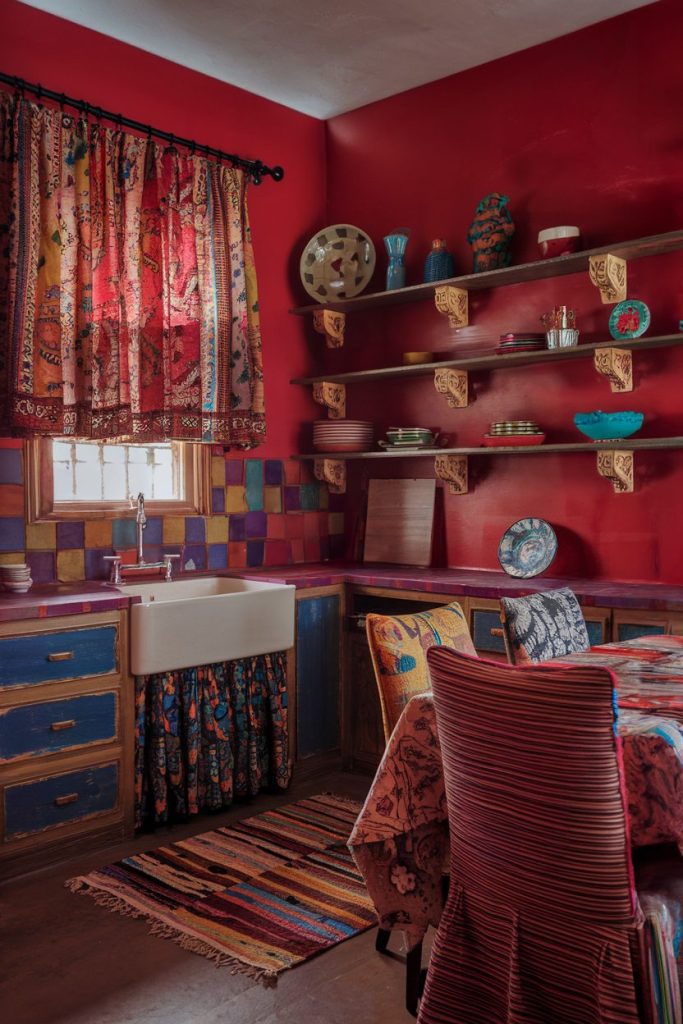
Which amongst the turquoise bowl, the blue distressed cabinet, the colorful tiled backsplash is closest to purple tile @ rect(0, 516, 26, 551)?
the colorful tiled backsplash

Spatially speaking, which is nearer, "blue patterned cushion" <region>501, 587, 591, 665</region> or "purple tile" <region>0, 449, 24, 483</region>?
"blue patterned cushion" <region>501, 587, 591, 665</region>

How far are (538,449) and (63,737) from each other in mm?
2089

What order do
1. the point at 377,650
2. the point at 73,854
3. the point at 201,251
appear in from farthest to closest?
the point at 201,251, the point at 73,854, the point at 377,650

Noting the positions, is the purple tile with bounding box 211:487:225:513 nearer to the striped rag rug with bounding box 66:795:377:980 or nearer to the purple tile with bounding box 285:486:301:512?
the purple tile with bounding box 285:486:301:512

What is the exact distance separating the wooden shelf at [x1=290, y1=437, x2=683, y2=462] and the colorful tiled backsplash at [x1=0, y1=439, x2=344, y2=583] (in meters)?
0.25

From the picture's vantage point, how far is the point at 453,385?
163 inches

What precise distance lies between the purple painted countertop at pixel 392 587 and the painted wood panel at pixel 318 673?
0.11 metres

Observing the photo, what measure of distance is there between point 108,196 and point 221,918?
264 centimetres

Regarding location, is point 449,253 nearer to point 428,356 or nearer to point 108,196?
point 428,356

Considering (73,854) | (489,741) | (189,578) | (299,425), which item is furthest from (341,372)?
(489,741)

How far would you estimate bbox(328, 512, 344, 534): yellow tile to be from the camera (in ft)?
15.9

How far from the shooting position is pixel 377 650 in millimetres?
2350

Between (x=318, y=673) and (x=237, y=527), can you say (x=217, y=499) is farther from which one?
(x=318, y=673)

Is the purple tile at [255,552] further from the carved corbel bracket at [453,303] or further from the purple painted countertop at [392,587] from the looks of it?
the carved corbel bracket at [453,303]
